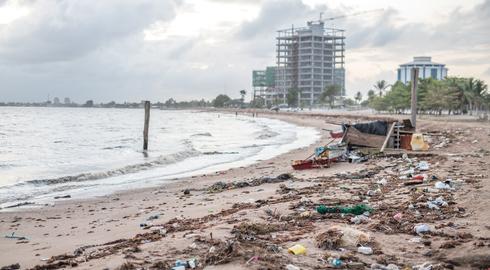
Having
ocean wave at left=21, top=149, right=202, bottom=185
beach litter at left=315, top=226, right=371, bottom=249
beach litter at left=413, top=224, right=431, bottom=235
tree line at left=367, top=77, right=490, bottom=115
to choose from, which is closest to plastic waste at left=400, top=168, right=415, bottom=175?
beach litter at left=413, top=224, right=431, bottom=235

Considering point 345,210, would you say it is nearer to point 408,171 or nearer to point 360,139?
point 408,171

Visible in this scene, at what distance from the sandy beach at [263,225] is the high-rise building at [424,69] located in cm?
16540

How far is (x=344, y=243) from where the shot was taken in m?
6.26

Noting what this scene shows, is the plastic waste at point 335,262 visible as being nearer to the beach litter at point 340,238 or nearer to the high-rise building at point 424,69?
the beach litter at point 340,238

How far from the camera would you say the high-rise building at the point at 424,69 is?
17450 cm

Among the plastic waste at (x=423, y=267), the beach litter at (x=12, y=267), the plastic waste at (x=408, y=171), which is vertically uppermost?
the plastic waste at (x=423, y=267)

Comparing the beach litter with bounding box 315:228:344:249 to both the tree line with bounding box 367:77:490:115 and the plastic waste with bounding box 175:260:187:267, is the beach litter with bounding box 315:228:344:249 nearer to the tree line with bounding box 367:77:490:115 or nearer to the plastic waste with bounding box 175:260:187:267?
the plastic waste with bounding box 175:260:187:267

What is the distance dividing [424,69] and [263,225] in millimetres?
175029

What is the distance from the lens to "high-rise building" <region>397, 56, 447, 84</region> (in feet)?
573

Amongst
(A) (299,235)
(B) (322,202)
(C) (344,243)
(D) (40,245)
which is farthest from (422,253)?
(D) (40,245)

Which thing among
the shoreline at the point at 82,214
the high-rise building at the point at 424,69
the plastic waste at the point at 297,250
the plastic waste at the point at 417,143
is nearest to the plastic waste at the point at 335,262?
the plastic waste at the point at 297,250

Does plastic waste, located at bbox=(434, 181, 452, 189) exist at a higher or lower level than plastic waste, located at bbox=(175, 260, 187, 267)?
lower

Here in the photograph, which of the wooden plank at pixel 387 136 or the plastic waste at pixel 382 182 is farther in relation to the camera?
the wooden plank at pixel 387 136

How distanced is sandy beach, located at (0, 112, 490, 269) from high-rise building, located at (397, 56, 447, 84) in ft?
543
